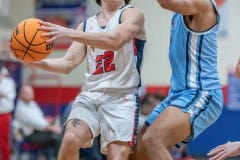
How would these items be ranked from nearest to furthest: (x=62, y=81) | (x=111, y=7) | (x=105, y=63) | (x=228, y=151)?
(x=228, y=151) < (x=105, y=63) < (x=111, y=7) < (x=62, y=81)

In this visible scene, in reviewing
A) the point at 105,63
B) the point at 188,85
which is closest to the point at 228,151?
the point at 188,85

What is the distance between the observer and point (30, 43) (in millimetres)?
3838

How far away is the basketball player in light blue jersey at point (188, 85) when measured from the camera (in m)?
3.83

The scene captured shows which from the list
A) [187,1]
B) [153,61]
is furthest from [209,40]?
[153,61]

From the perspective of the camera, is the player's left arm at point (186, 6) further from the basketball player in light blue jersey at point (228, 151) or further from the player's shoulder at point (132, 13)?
the basketball player in light blue jersey at point (228, 151)

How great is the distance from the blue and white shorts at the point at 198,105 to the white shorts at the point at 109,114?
0.18 metres

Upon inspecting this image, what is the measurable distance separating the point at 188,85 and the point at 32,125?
576 cm

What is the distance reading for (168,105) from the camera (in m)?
4.03

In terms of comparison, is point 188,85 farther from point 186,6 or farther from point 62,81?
point 62,81

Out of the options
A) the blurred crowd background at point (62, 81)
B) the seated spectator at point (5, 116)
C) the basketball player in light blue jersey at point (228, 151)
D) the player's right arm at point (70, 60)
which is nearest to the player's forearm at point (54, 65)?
the player's right arm at point (70, 60)

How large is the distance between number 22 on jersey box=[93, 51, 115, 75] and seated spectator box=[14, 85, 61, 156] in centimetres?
461

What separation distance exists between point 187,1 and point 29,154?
619 centimetres

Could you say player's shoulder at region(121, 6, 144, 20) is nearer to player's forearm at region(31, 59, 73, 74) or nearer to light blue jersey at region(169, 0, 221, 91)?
light blue jersey at region(169, 0, 221, 91)

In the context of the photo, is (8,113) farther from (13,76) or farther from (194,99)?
(194,99)
